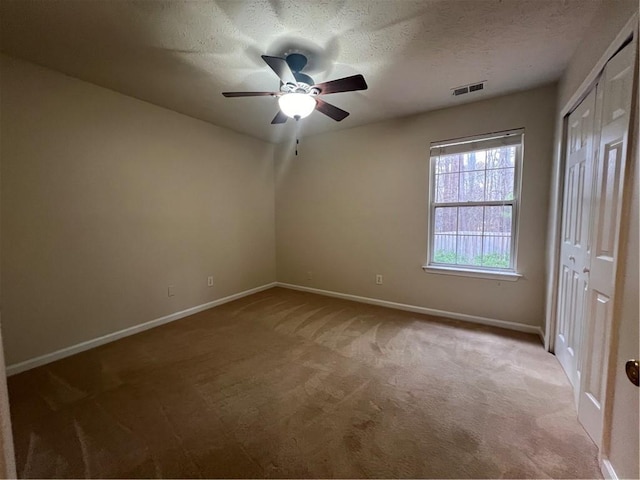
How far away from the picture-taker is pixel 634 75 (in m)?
1.27

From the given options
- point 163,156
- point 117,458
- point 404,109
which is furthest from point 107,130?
point 404,109

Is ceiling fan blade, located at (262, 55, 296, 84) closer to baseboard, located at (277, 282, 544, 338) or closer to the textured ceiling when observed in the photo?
the textured ceiling

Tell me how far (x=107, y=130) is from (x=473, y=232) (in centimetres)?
409

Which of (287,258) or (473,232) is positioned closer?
(473,232)

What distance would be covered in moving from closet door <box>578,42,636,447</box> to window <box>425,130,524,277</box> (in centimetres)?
131

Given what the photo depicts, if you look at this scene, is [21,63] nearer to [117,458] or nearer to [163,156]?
[163,156]

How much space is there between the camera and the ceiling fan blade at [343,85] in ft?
6.19

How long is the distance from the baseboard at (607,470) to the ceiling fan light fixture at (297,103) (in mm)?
2767

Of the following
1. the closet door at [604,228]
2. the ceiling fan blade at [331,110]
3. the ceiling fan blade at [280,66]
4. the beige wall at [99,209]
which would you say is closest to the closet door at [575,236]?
the closet door at [604,228]

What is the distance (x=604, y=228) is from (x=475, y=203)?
5.51 feet

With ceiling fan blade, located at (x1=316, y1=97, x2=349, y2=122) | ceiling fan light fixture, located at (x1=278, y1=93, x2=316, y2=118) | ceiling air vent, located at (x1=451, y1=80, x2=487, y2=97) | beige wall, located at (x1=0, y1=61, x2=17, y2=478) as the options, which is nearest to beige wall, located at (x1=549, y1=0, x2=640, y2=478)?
ceiling air vent, located at (x1=451, y1=80, x2=487, y2=97)

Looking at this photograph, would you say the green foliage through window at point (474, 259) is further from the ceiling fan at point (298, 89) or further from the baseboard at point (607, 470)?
the ceiling fan at point (298, 89)

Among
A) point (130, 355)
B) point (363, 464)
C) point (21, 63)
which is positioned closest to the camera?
point (363, 464)

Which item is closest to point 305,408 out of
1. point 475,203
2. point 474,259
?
point 474,259
